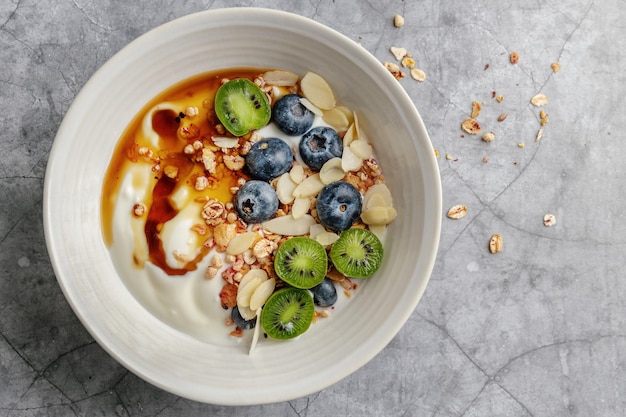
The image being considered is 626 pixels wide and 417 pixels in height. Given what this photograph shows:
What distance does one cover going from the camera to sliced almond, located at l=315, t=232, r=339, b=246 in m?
1.36

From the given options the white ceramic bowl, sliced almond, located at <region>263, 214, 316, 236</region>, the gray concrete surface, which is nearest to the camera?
the white ceramic bowl

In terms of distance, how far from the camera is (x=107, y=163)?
1354mm

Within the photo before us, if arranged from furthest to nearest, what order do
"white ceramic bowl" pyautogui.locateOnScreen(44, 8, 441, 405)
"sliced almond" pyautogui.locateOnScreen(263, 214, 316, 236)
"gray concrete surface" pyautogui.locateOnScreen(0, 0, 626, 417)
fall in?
"gray concrete surface" pyautogui.locateOnScreen(0, 0, 626, 417), "sliced almond" pyautogui.locateOnScreen(263, 214, 316, 236), "white ceramic bowl" pyautogui.locateOnScreen(44, 8, 441, 405)

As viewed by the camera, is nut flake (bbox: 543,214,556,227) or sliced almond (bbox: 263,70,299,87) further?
nut flake (bbox: 543,214,556,227)

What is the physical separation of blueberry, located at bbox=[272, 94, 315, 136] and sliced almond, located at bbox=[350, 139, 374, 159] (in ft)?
0.36

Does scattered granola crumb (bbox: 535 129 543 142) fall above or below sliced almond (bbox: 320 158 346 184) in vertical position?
below

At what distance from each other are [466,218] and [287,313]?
53cm

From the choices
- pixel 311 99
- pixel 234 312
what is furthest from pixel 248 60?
pixel 234 312

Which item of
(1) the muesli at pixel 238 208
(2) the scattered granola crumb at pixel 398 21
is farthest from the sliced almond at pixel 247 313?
(2) the scattered granola crumb at pixel 398 21

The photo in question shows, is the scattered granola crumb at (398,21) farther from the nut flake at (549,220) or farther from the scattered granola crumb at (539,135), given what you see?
the nut flake at (549,220)

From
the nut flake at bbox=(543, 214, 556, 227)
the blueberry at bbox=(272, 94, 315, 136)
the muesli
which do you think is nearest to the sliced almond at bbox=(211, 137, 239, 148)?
the muesli

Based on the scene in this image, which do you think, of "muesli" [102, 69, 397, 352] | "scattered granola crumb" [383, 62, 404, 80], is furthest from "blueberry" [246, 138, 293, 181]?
"scattered granola crumb" [383, 62, 404, 80]

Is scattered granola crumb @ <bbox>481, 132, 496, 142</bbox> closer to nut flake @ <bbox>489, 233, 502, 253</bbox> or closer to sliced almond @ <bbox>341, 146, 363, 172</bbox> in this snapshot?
nut flake @ <bbox>489, 233, 502, 253</bbox>

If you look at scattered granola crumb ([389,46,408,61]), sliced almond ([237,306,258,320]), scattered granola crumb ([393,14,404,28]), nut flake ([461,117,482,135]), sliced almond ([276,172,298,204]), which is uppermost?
scattered granola crumb ([393,14,404,28])
